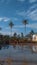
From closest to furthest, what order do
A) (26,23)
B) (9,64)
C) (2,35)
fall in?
(9,64) < (2,35) < (26,23)

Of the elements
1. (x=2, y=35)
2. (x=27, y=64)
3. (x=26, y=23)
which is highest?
(x=26, y=23)

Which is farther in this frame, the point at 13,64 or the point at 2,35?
the point at 2,35

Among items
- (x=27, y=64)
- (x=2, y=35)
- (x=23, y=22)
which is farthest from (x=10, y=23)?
(x=27, y=64)

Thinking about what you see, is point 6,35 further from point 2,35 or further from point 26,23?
point 26,23

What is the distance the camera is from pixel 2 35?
65438 mm

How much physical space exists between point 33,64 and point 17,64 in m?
1.17

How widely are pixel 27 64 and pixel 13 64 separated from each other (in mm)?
1050

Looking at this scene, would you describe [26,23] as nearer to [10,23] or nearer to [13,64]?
[10,23]

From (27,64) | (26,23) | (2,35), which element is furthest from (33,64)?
(26,23)

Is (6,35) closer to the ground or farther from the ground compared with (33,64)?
farther from the ground

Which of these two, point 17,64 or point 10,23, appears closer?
point 17,64

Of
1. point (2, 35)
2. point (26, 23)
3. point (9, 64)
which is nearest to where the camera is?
point (9, 64)

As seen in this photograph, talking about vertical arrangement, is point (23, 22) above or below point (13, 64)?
above

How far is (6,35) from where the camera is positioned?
6688 cm
